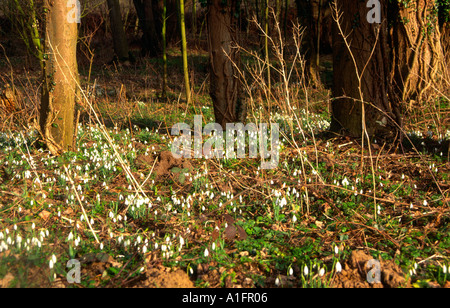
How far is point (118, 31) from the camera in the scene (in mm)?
17906

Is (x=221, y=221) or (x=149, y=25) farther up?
(x=149, y=25)

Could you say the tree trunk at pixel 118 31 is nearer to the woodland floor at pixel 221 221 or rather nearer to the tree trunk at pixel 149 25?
the tree trunk at pixel 149 25

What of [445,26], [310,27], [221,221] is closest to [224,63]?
[221,221]

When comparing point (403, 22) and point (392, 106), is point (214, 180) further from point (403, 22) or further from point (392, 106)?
point (403, 22)

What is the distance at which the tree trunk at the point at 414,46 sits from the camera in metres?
8.55

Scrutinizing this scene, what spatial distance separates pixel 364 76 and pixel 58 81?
463 cm

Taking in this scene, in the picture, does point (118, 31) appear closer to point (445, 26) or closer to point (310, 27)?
point (310, 27)

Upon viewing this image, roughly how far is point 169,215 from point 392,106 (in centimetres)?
417

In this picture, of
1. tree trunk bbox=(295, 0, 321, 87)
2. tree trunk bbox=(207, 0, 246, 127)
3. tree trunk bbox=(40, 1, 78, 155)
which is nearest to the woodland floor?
tree trunk bbox=(40, 1, 78, 155)

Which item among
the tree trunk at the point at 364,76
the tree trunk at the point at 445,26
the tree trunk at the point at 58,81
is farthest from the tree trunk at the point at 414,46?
the tree trunk at the point at 58,81

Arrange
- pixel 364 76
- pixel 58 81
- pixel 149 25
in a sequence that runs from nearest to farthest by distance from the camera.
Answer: pixel 58 81, pixel 364 76, pixel 149 25

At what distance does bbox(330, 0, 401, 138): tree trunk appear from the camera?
21.9ft

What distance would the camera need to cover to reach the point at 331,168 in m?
5.81

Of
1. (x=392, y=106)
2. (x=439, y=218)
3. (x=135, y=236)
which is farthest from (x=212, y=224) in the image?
(x=392, y=106)
